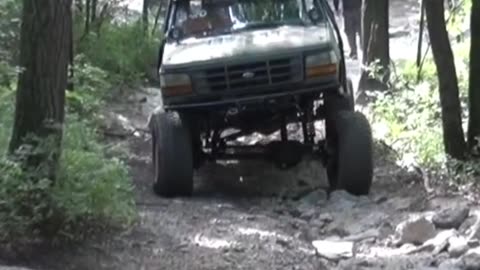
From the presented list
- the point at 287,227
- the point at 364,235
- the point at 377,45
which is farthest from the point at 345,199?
the point at 377,45

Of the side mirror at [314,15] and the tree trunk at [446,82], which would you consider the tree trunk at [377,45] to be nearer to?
the side mirror at [314,15]

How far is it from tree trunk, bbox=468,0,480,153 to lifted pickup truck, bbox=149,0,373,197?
1258 millimetres

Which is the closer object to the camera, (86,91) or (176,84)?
(176,84)

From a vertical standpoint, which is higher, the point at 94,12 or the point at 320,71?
the point at 320,71

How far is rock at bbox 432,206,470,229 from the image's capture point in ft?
28.8

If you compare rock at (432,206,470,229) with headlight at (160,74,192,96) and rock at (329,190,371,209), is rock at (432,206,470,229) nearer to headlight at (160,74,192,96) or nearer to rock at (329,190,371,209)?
rock at (329,190,371,209)

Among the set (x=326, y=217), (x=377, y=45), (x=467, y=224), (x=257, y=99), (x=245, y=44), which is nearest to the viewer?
(x=467, y=224)

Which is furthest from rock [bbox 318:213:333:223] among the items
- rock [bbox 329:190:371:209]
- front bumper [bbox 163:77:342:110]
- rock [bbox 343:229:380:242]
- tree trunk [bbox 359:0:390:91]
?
tree trunk [bbox 359:0:390:91]

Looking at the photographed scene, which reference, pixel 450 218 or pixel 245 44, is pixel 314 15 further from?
pixel 450 218

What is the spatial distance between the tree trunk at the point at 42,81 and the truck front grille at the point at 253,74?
312 centimetres

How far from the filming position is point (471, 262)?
7.33 meters

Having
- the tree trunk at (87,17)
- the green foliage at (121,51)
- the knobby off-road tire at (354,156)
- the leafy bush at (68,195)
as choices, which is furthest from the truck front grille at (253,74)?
the tree trunk at (87,17)

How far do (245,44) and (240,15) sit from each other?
2.96 ft

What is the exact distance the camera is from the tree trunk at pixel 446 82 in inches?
442
